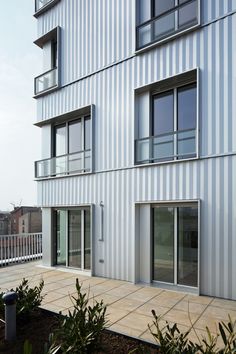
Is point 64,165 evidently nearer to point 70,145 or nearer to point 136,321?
point 70,145

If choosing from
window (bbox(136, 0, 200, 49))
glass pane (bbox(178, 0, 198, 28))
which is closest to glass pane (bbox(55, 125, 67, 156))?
window (bbox(136, 0, 200, 49))

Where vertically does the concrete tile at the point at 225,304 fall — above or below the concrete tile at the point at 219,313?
below

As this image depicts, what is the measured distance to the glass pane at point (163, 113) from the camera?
23.4ft

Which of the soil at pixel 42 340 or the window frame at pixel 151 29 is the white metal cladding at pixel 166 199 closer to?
the soil at pixel 42 340

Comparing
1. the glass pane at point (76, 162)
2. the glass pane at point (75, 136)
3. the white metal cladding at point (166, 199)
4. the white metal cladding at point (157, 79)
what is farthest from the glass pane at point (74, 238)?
the glass pane at point (75, 136)

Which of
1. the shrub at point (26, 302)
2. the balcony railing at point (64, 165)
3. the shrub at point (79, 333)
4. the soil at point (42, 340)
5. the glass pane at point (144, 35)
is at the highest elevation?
the glass pane at point (144, 35)

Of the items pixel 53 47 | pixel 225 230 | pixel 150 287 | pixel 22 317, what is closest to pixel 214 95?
pixel 225 230

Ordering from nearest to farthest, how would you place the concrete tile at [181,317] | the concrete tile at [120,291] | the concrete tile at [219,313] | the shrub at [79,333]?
the shrub at [79,333] < the concrete tile at [181,317] < the concrete tile at [219,313] < the concrete tile at [120,291]

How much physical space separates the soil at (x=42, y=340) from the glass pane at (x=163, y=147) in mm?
4290

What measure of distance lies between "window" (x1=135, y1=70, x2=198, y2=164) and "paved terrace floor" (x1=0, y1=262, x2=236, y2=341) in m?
3.17

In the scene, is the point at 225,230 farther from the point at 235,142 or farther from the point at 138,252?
the point at 138,252

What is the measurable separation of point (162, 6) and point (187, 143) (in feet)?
12.3

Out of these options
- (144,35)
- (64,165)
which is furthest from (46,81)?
(144,35)

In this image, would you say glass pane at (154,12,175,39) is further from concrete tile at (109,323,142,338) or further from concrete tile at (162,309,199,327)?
concrete tile at (109,323,142,338)
